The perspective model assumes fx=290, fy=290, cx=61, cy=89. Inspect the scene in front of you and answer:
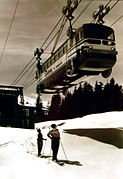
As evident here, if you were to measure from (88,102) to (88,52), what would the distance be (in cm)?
3946

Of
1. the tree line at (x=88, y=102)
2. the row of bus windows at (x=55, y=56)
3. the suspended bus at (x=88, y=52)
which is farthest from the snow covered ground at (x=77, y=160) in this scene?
the tree line at (x=88, y=102)

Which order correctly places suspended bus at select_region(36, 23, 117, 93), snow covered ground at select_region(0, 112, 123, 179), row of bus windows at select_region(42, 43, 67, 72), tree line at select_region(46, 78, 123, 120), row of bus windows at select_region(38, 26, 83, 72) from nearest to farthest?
snow covered ground at select_region(0, 112, 123, 179)
suspended bus at select_region(36, 23, 117, 93)
row of bus windows at select_region(38, 26, 83, 72)
row of bus windows at select_region(42, 43, 67, 72)
tree line at select_region(46, 78, 123, 120)

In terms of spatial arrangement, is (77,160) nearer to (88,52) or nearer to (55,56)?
(88,52)

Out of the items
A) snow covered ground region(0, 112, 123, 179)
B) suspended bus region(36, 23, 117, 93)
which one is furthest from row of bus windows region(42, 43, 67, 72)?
snow covered ground region(0, 112, 123, 179)

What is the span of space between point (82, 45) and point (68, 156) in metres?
5.89

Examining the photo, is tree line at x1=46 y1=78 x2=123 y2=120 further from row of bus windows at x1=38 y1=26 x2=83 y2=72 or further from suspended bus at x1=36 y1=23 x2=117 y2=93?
suspended bus at x1=36 y1=23 x2=117 y2=93

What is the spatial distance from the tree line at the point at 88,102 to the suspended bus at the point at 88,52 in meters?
31.0

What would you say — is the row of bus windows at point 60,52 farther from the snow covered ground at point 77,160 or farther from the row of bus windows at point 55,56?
the snow covered ground at point 77,160

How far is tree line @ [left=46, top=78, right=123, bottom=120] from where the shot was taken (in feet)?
170

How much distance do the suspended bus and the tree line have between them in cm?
3101

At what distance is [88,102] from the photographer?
5416 centimetres

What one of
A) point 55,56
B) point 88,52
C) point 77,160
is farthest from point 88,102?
point 77,160

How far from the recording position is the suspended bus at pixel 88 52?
15.2 meters

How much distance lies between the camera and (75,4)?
10.6 metres
